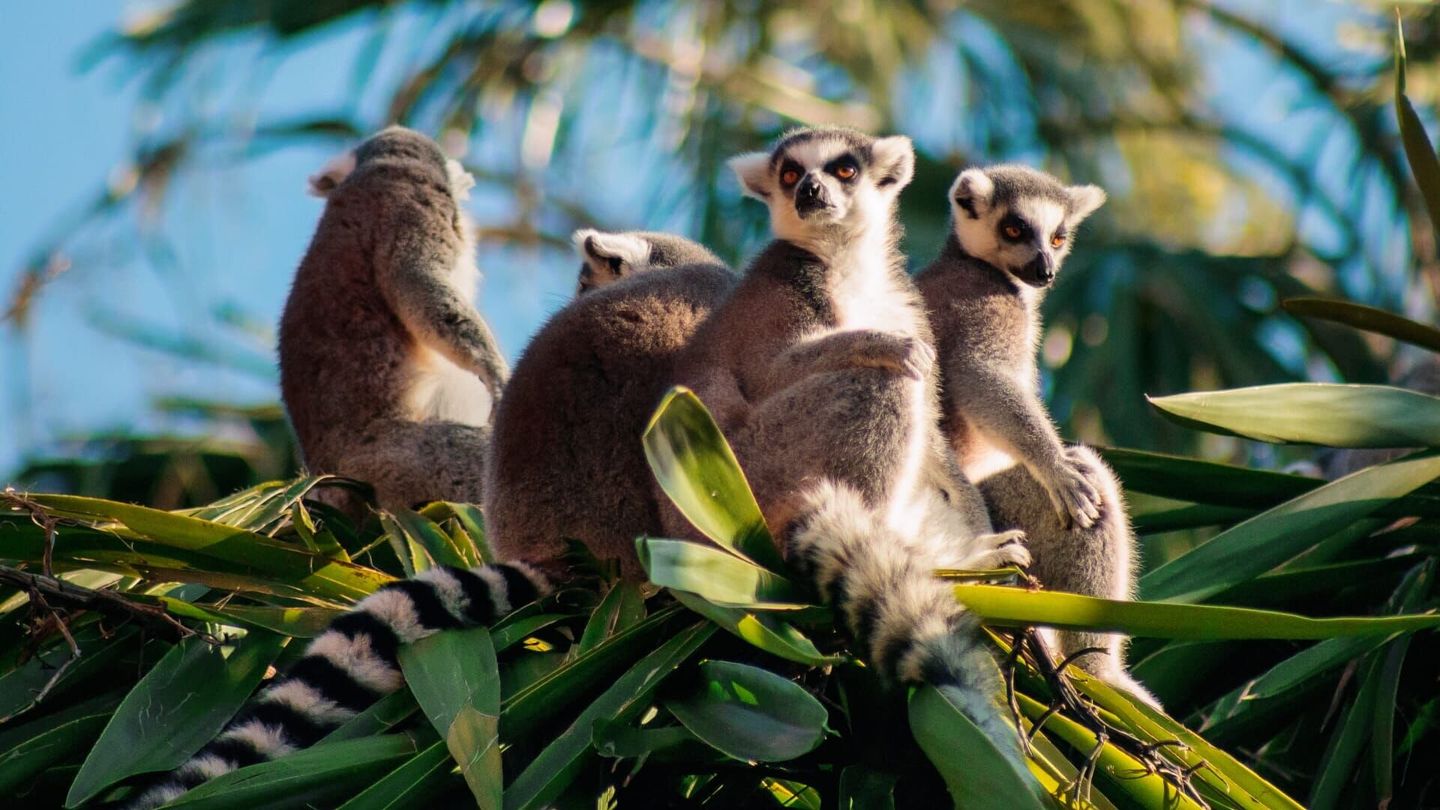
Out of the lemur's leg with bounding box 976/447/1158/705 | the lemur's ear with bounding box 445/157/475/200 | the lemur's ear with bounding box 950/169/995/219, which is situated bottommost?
the lemur's leg with bounding box 976/447/1158/705

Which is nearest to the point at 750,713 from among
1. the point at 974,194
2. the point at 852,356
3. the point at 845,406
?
the point at 845,406

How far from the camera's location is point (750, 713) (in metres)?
2.70

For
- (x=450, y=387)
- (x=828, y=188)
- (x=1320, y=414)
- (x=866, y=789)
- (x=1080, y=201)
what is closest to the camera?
(x=866, y=789)

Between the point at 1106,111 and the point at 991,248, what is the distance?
9044 mm

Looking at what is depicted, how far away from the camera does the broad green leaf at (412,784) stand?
2.66 metres

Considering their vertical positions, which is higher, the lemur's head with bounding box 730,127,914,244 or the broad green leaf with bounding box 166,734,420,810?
the lemur's head with bounding box 730,127,914,244

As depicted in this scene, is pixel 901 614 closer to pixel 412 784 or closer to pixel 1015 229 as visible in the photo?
pixel 412 784

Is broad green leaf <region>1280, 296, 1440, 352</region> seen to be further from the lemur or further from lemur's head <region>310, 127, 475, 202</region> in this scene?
lemur's head <region>310, 127, 475, 202</region>

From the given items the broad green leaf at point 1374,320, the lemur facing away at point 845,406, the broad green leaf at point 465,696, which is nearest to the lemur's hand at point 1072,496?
the lemur facing away at point 845,406

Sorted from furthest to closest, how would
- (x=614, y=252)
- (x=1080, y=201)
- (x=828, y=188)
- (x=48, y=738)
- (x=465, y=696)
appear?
(x=614, y=252) < (x=1080, y=201) < (x=828, y=188) < (x=48, y=738) < (x=465, y=696)

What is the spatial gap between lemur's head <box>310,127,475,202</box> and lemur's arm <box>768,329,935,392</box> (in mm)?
3251

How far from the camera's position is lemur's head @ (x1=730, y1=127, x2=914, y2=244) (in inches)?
162

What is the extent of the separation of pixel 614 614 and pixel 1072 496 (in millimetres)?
1196

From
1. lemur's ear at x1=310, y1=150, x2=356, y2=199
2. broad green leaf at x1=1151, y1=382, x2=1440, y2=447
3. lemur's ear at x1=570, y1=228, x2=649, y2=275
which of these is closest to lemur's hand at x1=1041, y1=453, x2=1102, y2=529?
broad green leaf at x1=1151, y1=382, x2=1440, y2=447
